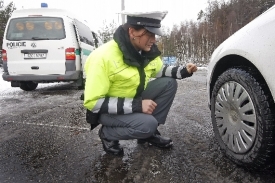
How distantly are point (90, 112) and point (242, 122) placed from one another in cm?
110

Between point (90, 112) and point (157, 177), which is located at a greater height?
point (90, 112)

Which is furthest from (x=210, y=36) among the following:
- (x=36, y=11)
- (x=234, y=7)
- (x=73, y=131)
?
(x=73, y=131)

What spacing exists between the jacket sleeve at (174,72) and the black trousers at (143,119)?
7cm

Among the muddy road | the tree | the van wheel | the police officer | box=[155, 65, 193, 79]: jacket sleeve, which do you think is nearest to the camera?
the muddy road

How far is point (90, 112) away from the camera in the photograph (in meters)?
2.14

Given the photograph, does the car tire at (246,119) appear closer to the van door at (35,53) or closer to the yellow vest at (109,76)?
the yellow vest at (109,76)

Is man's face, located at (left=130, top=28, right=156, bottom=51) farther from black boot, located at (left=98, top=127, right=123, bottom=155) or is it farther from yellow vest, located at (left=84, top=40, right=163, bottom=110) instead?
black boot, located at (left=98, top=127, right=123, bottom=155)

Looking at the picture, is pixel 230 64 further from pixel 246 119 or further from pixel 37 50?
pixel 37 50

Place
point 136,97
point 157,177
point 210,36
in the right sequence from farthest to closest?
point 210,36, point 136,97, point 157,177

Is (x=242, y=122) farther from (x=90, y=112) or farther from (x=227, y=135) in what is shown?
(x=90, y=112)

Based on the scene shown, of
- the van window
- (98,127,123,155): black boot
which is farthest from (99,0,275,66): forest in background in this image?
(98,127,123,155): black boot

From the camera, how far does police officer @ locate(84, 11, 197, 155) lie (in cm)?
199

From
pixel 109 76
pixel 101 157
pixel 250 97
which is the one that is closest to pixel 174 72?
pixel 109 76

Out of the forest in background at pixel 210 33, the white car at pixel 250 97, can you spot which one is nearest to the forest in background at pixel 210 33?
the forest in background at pixel 210 33
